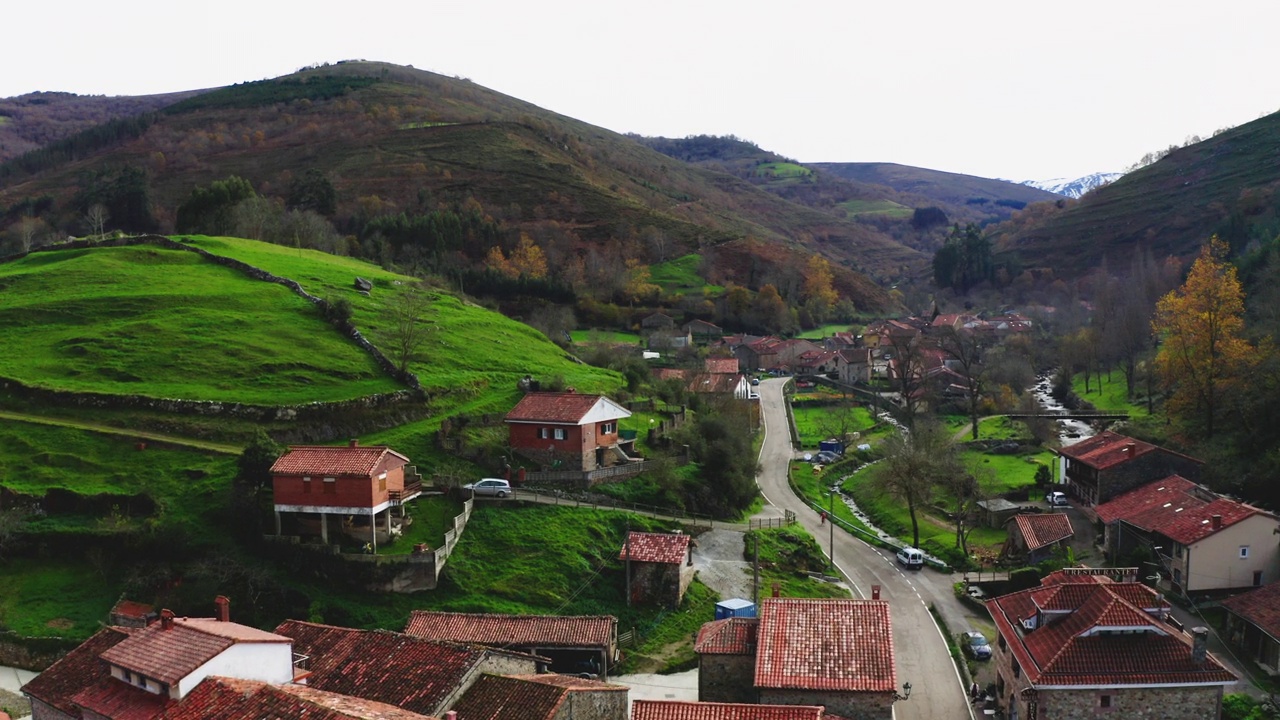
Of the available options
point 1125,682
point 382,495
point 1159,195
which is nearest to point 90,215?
point 382,495

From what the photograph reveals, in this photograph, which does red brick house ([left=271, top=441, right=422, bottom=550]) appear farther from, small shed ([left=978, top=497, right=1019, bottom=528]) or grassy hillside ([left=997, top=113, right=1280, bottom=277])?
grassy hillside ([left=997, top=113, right=1280, bottom=277])

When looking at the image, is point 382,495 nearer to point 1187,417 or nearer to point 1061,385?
point 1187,417

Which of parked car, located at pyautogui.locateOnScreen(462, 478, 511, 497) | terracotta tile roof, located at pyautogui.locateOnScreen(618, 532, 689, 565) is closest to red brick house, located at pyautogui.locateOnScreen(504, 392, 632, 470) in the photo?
parked car, located at pyautogui.locateOnScreen(462, 478, 511, 497)

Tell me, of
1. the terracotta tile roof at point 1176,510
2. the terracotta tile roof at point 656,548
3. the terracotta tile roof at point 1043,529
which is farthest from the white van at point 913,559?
the terracotta tile roof at point 656,548

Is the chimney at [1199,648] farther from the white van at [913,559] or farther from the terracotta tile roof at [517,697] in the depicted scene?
the white van at [913,559]

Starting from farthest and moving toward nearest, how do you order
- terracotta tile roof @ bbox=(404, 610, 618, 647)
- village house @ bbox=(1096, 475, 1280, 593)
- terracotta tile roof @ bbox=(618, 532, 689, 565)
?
terracotta tile roof @ bbox=(618, 532, 689, 565)
village house @ bbox=(1096, 475, 1280, 593)
terracotta tile roof @ bbox=(404, 610, 618, 647)
